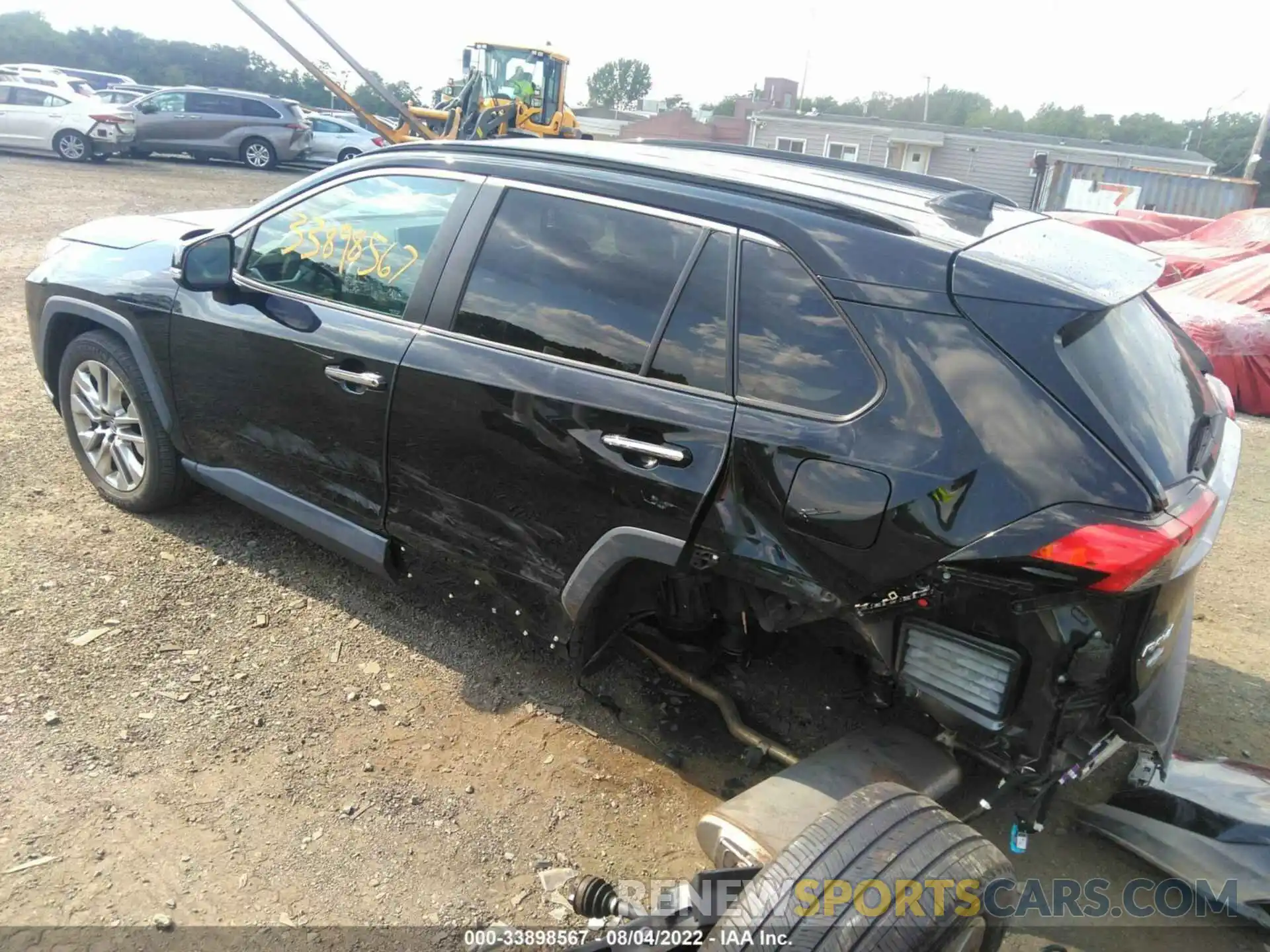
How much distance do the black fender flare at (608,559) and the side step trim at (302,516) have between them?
0.87 meters

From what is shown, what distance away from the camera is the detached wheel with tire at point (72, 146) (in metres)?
19.1

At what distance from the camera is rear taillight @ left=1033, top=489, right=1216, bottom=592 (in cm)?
200

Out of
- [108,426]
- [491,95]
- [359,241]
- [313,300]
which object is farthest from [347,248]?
[491,95]

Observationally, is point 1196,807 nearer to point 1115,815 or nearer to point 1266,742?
point 1115,815

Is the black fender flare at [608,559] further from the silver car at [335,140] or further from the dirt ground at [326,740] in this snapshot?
the silver car at [335,140]

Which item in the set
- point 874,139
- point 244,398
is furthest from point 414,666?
point 874,139

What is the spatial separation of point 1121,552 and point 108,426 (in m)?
4.17

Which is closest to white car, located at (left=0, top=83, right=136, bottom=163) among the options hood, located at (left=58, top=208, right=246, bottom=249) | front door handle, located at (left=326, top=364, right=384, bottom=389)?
hood, located at (left=58, top=208, right=246, bottom=249)

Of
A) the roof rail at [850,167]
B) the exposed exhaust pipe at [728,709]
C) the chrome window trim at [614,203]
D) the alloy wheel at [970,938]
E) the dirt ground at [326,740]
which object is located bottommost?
the dirt ground at [326,740]

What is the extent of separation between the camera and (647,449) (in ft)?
8.50

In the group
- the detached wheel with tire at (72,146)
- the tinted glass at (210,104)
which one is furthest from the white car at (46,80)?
the tinted glass at (210,104)

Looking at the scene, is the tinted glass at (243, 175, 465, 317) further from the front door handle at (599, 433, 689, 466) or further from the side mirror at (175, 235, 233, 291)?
the front door handle at (599, 433, 689, 466)

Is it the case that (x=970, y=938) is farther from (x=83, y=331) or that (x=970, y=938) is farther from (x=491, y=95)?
(x=491, y=95)

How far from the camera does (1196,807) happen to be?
275 centimetres
